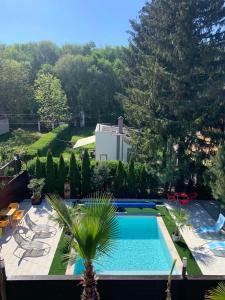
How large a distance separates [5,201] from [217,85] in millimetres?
14071

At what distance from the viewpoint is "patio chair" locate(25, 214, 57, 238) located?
14.5m

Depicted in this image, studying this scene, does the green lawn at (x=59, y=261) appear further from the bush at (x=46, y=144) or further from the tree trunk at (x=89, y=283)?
the bush at (x=46, y=144)

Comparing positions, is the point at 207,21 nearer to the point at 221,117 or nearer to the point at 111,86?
the point at 221,117

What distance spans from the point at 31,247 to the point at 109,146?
14155 mm

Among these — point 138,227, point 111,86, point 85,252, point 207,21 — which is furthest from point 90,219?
point 111,86

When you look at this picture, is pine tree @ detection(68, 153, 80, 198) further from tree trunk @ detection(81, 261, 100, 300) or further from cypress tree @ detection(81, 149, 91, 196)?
tree trunk @ detection(81, 261, 100, 300)

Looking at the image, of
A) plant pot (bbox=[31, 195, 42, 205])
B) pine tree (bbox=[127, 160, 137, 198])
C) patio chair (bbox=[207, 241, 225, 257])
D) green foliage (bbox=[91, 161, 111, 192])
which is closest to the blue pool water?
patio chair (bbox=[207, 241, 225, 257])

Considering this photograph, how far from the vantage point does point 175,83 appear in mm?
19125

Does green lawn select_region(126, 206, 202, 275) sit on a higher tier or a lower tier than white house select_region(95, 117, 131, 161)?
lower

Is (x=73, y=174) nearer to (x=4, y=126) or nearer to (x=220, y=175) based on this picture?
(x=220, y=175)

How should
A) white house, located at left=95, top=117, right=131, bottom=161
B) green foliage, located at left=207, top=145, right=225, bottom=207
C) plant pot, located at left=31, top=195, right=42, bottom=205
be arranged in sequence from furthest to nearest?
1. white house, located at left=95, top=117, right=131, bottom=161
2. plant pot, located at left=31, top=195, right=42, bottom=205
3. green foliage, located at left=207, top=145, right=225, bottom=207

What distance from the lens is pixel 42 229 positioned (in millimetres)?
14961

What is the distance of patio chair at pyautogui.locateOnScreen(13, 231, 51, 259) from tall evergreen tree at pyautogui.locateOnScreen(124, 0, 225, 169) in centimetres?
1016

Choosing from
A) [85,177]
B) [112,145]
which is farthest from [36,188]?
[112,145]
